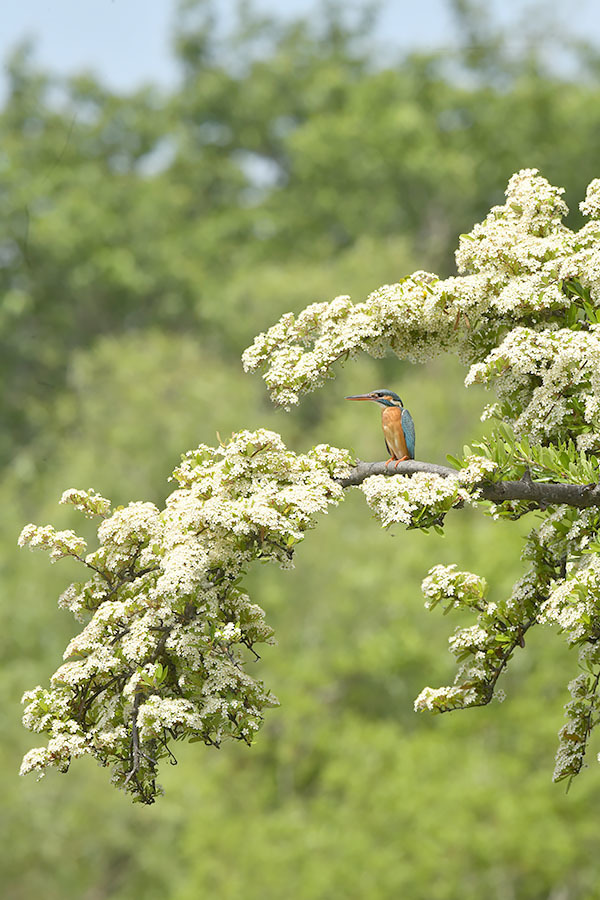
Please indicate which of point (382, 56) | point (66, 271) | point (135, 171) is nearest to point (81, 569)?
point (66, 271)

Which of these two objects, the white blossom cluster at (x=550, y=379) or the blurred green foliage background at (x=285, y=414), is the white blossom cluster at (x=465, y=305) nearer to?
the white blossom cluster at (x=550, y=379)

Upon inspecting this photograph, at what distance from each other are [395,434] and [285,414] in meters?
40.8

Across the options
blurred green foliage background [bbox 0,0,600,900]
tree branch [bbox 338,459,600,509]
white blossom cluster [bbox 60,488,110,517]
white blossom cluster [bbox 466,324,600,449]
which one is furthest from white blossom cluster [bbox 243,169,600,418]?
blurred green foliage background [bbox 0,0,600,900]

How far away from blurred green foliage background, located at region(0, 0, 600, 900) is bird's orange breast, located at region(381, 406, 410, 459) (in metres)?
4.70

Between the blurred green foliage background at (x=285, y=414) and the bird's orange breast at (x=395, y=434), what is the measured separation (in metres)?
4.70

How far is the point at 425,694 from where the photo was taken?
845cm

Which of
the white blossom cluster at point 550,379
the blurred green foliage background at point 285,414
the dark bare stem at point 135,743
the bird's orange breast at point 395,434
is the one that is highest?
the blurred green foliage background at point 285,414

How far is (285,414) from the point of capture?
49469 mm

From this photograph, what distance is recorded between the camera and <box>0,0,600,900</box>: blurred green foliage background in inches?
1330

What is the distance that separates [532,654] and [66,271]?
4185cm

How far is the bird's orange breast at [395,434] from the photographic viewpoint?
28.6 ft

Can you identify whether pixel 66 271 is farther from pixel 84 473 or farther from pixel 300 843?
pixel 300 843

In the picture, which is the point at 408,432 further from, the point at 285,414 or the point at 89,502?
the point at 285,414

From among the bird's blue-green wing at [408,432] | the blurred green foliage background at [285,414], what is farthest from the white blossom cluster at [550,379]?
the blurred green foliage background at [285,414]
